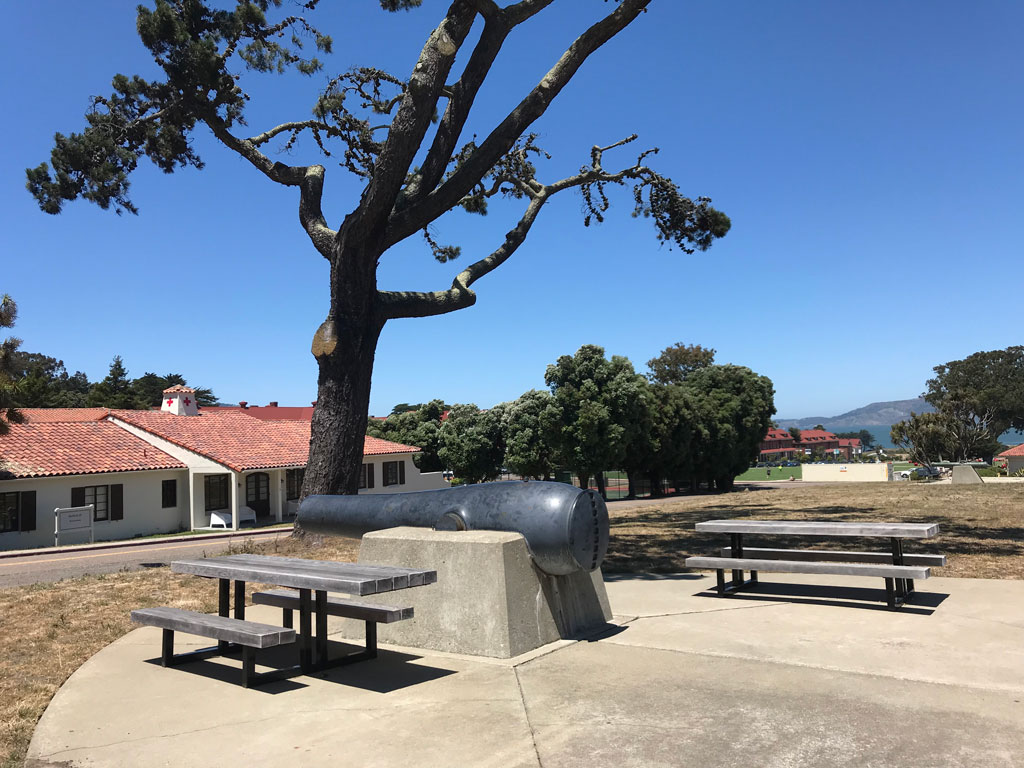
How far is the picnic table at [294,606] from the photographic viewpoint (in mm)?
4160

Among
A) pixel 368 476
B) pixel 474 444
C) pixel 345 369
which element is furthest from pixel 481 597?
pixel 474 444

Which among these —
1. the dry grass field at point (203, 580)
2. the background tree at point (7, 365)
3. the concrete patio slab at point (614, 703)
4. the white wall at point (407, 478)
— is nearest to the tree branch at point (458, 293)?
the dry grass field at point (203, 580)

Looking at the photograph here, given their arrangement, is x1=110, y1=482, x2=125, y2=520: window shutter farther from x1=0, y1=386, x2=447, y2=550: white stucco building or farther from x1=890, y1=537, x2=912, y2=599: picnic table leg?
x1=890, y1=537, x2=912, y2=599: picnic table leg

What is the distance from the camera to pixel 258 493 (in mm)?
30156

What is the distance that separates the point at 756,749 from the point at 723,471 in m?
40.4

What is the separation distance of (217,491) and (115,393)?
34.2m

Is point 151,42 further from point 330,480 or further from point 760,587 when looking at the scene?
point 760,587

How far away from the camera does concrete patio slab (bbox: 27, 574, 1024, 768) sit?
3.31m

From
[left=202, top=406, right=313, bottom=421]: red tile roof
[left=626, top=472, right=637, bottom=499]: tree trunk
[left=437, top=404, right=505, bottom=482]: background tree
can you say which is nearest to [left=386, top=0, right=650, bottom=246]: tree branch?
[left=626, top=472, right=637, bottom=499]: tree trunk

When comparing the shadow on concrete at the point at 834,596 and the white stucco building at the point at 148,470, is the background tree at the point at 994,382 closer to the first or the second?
the white stucco building at the point at 148,470

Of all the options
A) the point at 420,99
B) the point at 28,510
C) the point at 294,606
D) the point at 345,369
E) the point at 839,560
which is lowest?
the point at 839,560

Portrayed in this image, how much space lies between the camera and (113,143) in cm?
1311

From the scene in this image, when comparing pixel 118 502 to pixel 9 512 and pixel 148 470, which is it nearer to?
pixel 148 470

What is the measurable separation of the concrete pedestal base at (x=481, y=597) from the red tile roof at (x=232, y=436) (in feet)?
76.7
